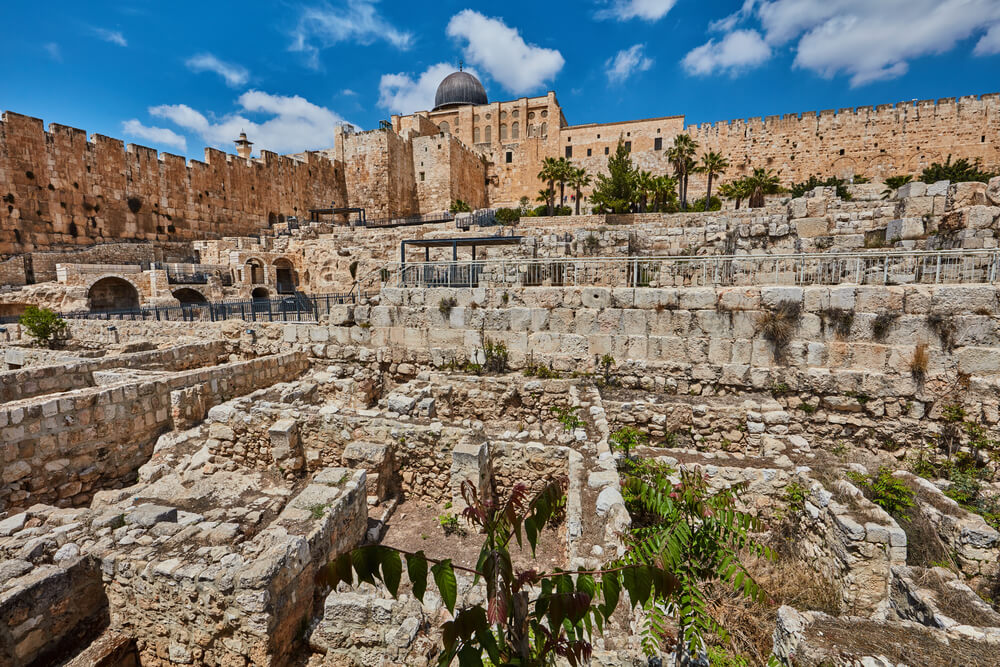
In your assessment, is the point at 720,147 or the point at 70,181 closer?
the point at 70,181

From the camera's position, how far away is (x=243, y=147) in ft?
124

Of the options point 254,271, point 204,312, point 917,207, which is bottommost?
point 204,312

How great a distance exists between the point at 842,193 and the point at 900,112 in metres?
16.7

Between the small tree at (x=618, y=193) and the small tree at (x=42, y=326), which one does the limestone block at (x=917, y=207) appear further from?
the small tree at (x=42, y=326)

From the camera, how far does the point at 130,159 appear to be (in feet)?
98.0

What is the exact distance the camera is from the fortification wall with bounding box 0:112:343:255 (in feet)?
82.2

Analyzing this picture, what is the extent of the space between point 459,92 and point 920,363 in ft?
194

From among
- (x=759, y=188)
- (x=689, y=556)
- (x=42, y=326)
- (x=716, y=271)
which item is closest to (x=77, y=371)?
(x=42, y=326)

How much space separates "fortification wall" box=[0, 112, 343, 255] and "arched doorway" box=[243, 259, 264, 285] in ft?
33.8

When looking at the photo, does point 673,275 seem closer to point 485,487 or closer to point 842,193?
point 485,487

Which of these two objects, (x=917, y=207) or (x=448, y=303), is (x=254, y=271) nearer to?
(x=448, y=303)

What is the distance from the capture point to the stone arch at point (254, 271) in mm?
26647

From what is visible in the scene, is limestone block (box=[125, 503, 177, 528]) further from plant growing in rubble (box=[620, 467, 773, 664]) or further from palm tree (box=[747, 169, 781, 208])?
palm tree (box=[747, 169, 781, 208])

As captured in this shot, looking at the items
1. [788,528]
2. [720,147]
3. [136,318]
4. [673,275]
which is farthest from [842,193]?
[136,318]
